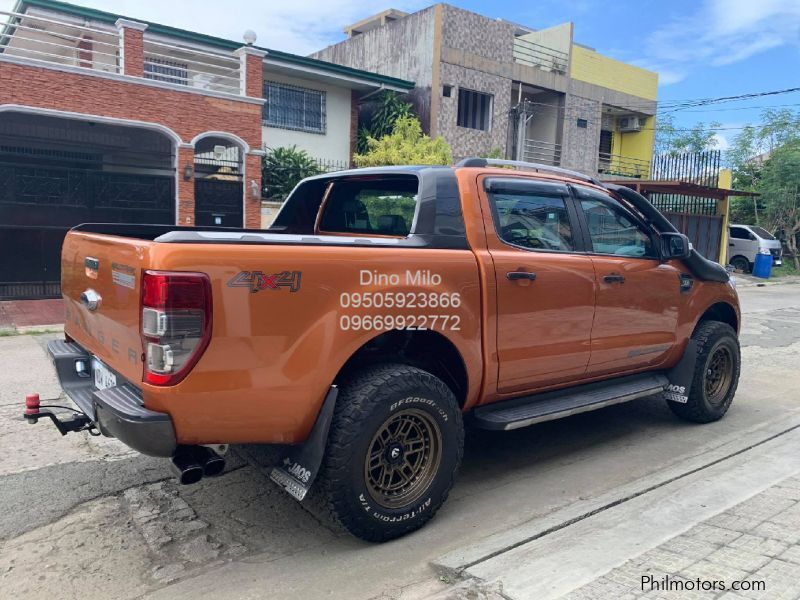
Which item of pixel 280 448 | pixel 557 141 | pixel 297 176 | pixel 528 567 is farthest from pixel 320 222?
pixel 557 141

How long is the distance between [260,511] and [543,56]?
25.8 meters

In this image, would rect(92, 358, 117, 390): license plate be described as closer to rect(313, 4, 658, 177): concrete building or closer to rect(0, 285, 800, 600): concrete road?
rect(0, 285, 800, 600): concrete road

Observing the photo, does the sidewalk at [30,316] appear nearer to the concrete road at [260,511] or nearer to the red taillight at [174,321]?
the concrete road at [260,511]

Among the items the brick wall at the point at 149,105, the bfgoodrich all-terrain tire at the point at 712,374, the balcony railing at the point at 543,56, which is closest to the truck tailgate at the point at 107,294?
the bfgoodrich all-terrain tire at the point at 712,374

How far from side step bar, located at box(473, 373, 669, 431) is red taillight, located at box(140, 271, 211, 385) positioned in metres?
1.76

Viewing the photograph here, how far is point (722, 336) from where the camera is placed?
210 inches

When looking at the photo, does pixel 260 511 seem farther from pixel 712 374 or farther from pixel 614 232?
pixel 712 374

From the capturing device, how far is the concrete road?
2.96 metres

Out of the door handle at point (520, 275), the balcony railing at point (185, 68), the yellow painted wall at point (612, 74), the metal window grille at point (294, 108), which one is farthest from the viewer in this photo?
the yellow painted wall at point (612, 74)

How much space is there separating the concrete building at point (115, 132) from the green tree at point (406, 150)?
2627mm

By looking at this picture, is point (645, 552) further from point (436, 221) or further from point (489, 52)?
point (489, 52)

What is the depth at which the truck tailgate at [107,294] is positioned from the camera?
9.36 ft

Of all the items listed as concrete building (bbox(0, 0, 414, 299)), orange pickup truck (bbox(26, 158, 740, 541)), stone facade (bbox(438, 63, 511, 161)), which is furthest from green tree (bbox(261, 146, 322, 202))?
orange pickup truck (bbox(26, 158, 740, 541))

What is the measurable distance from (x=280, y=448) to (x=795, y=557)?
243cm
